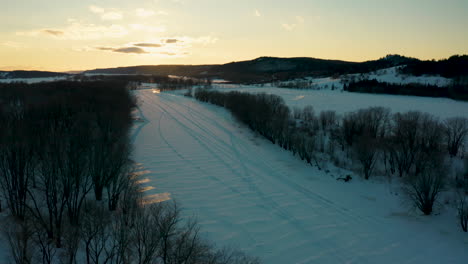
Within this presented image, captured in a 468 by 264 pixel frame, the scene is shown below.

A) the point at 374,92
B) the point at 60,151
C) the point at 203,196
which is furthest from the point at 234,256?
the point at 374,92

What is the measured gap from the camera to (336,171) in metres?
31.7

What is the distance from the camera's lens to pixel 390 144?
2986 centimetres

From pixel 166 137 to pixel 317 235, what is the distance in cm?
3343

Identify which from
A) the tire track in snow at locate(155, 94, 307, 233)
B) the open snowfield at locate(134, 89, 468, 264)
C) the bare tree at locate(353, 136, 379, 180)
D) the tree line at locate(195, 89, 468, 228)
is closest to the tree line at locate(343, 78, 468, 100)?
the tree line at locate(195, 89, 468, 228)

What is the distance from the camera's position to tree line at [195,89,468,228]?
23114 mm

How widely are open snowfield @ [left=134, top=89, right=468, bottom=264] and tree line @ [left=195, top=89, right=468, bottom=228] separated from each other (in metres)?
1.83

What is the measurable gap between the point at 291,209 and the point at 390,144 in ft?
48.1

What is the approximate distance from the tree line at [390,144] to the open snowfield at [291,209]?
183cm

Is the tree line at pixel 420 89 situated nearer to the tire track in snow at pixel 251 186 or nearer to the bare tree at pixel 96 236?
the tire track in snow at pixel 251 186

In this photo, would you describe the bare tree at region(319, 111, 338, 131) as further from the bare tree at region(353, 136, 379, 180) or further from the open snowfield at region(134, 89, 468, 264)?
the bare tree at region(353, 136, 379, 180)

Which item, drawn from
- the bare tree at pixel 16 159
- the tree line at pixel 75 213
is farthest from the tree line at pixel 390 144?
the bare tree at pixel 16 159

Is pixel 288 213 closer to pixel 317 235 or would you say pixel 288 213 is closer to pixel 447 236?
pixel 317 235

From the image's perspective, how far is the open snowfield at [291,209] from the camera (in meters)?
17.7

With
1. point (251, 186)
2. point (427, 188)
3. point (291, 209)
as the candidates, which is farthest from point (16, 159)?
point (427, 188)
